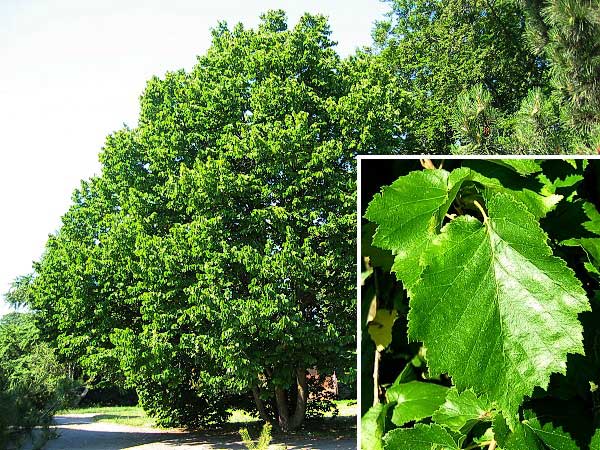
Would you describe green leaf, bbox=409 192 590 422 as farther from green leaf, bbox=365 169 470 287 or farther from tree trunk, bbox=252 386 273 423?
tree trunk, bbox=252 386 273 423

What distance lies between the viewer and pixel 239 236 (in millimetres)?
13031

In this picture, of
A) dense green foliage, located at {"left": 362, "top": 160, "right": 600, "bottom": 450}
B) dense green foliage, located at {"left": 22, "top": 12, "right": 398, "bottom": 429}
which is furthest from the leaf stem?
dense green foliage, located at {"left": 22, "top": 12, "right": 398, "bottom": 429}

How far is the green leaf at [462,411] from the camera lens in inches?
16.2

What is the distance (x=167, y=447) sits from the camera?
46.1 ft

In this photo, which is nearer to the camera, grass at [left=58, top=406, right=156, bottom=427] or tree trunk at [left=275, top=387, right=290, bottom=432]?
tree trunk at [left=275, top=387, right=290, bottom=432]

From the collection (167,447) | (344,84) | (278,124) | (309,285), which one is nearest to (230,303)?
(309,285)

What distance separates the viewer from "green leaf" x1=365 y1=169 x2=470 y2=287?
1.40 ft

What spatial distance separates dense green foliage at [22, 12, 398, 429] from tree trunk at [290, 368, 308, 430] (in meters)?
0.03

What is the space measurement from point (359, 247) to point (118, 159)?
15.3 m

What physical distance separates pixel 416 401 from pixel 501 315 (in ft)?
0.60

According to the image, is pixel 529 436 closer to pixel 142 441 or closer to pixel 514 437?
pixel 514 437

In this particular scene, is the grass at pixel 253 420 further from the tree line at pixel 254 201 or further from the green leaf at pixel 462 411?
the green leaf at pixel 462 411

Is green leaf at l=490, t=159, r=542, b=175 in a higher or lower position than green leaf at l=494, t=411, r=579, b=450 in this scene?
higher

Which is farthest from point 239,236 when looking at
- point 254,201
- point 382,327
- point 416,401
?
point 416,401
